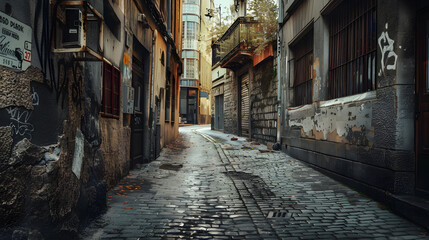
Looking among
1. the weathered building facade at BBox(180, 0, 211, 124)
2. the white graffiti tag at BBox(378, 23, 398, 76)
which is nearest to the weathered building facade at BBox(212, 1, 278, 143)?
the white graffiti tag at BBox(378, 23, 398, 76)

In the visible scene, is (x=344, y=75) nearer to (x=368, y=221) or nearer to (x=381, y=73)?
(x=381, y=73)

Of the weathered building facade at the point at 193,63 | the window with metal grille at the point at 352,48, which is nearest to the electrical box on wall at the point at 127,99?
the window with metal grille at the point at 352,48

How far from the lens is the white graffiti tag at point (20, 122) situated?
2.47 meters

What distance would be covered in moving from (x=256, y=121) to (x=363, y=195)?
888 cm

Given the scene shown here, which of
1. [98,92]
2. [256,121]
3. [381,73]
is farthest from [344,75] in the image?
[256,121]

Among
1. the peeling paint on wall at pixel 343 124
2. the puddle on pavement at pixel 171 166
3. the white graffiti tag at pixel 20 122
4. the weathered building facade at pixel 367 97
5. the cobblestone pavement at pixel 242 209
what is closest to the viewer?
the white graffiti tag at pixel 20 122

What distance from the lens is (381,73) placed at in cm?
479

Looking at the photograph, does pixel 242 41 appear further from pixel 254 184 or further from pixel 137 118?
pixel 254 184

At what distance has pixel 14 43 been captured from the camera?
8.12 ft

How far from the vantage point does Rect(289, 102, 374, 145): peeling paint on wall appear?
5168mm

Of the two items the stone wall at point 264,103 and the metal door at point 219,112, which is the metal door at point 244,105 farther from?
the metal door at point 219,112

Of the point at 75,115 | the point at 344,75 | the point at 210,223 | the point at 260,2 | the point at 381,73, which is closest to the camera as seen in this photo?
the point at 75,115

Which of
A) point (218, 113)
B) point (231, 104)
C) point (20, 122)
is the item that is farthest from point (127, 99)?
point (218, 113)

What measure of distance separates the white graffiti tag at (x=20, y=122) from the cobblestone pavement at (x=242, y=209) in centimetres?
146
